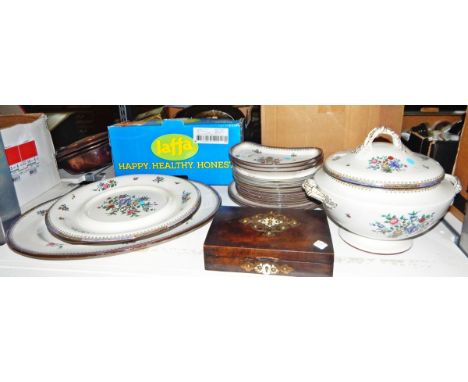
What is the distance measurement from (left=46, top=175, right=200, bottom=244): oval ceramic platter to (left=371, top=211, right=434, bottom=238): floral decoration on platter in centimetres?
36

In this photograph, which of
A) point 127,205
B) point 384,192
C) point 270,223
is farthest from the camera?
point 127,205

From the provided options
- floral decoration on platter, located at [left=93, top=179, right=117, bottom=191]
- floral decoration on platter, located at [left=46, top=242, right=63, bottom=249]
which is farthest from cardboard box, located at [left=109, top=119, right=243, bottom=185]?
floral decoration on platter, located at [left=46, top=242, right=63, bottom=249]

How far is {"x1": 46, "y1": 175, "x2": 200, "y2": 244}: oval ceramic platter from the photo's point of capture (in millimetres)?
687

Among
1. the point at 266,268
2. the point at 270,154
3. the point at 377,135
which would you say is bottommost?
the point at 266,268

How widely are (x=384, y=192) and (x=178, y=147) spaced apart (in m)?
0.56

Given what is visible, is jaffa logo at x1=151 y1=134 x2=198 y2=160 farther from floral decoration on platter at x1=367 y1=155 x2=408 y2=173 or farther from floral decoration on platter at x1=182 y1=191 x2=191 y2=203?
floral decoration on platter at x1=367 y1=155 x2=408 y2=173

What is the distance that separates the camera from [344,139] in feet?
3.10

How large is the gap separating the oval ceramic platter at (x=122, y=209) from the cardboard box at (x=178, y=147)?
0.08 metres

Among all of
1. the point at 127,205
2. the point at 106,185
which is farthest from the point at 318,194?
the point at 106,185

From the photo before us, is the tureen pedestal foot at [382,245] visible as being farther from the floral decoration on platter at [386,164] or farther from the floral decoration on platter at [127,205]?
the floral decoration on platter at [127,205]

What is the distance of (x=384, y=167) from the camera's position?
2.00 ft

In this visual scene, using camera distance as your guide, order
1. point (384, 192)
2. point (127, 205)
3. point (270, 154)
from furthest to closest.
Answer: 1. point (270, 154)
2. point (127, 205)
3. point (384, 192)

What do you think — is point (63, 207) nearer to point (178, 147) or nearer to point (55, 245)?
point (55, 245)
